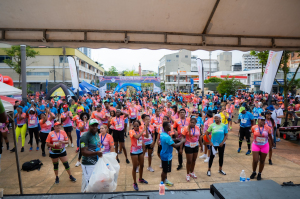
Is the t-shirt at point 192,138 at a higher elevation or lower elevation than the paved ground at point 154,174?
higher

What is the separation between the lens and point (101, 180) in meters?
2.91

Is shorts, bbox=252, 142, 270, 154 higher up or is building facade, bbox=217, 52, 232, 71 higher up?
building facade, bbox=217, 52, 232, 71

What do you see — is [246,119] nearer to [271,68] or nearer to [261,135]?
[261,135]

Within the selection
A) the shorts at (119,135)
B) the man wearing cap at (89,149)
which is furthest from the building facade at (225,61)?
the man wearing cap at (89,149)

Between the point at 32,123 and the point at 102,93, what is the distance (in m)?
14.6

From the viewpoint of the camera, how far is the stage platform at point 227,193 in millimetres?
1718

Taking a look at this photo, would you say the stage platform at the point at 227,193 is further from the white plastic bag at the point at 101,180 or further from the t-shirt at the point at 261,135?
the t-shirt at the point at 261,135

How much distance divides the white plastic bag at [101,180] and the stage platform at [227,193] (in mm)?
865

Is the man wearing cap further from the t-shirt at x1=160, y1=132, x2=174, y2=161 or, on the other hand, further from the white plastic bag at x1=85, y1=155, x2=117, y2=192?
the t-shirt at x1=160, y1=132, x2=174, y2=161

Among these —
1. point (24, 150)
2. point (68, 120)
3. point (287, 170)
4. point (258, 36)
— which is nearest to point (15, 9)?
point (258, 36)

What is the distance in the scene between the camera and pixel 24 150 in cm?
743

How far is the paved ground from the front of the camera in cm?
469

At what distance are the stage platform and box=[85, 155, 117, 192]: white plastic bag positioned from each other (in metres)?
0.86

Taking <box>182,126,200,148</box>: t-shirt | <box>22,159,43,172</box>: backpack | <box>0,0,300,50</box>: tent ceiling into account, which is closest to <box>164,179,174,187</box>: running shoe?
<box>182,126,200,148</box>: t-shirt
